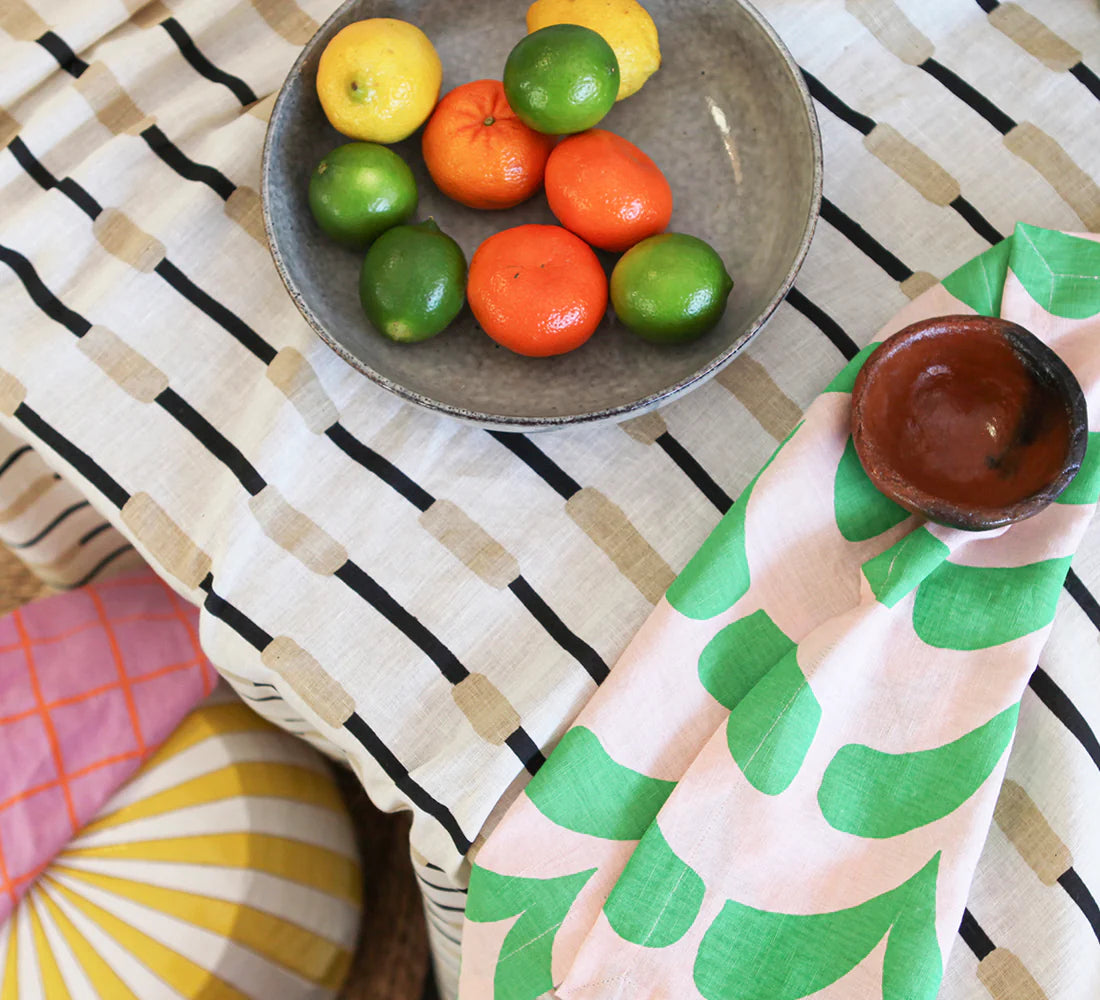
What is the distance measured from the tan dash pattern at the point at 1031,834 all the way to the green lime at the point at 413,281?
1.55ft

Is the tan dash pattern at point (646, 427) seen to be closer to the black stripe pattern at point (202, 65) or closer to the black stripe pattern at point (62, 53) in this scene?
the black stripe pattern at point (202, 65)

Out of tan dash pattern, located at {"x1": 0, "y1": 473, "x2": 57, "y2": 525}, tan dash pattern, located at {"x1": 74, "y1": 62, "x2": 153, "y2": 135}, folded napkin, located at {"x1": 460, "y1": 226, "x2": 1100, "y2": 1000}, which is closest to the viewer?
folded napkin, located at {"x1": 460, "y1": 226, "x2": 1100, "y2": 1000}

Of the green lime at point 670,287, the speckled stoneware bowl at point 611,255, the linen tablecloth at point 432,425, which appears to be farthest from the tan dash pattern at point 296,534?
the green lime at point 670,287

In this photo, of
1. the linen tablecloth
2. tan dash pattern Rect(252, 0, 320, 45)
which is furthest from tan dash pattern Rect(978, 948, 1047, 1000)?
tan dash pattern Rect(252, 0, 320, 45)

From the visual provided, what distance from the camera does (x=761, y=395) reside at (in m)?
0.67

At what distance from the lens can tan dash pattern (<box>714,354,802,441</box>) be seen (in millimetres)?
661

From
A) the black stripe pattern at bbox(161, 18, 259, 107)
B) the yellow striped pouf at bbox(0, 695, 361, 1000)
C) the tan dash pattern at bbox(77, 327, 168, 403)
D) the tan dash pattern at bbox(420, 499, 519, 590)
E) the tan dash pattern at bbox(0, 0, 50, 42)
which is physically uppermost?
the tan dash pattern at bbox(0, 0, 50, 42)

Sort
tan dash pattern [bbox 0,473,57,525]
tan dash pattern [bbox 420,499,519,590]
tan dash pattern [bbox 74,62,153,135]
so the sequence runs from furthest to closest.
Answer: tan dash pattern [bbox 0,473,57,525]
tan dash pattern [bbox 74,62,153,135]
tan dash pattern [bbox 420,499,519,590]

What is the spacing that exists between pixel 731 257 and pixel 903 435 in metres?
0.18

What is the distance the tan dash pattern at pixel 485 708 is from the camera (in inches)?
24.0

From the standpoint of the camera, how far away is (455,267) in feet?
2.01

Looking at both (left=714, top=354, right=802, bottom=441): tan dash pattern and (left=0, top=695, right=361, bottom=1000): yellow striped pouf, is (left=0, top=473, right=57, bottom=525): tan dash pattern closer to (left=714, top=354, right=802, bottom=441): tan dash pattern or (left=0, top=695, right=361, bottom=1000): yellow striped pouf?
(left=0, top=695, right=361, bottom=1000): yellow striped pouf

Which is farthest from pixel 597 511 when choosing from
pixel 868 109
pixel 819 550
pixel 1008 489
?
pixel 868 109

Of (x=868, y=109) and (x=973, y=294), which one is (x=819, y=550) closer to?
(x=973, y=294)
